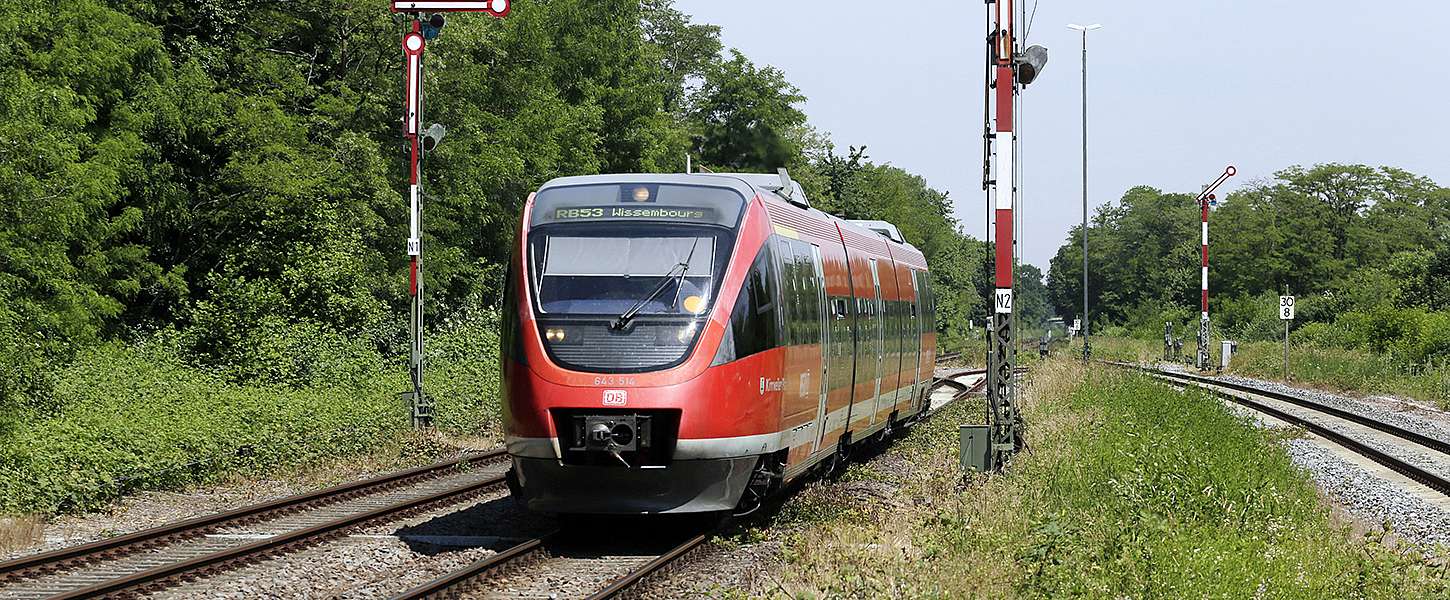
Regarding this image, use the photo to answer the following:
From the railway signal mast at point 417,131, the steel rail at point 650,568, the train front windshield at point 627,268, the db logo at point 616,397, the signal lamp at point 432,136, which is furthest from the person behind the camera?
the signal lamp at point 432,136

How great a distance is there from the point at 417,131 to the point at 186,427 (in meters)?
5.98

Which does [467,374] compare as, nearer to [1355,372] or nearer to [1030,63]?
[1030,63]

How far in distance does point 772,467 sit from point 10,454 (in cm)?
801

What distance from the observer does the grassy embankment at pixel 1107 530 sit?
9062mm

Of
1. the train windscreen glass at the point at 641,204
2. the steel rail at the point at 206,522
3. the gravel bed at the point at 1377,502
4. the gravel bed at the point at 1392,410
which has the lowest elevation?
the gravel bed at the point at 1377,502

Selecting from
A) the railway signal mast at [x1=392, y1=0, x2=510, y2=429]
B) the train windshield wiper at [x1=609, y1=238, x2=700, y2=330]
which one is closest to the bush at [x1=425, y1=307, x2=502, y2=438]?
the railway signal mast at [x1=392, y1=0, x2=510, y2=429]

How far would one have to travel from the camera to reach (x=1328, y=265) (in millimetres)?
85750

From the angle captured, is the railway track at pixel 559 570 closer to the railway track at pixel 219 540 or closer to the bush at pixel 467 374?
the railway track at pixel 219 540

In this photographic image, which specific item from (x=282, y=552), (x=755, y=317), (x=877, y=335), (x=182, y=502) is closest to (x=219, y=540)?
(x=282, y=552)

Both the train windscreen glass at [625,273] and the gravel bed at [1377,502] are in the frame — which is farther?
the gravel bed at [1377,502]

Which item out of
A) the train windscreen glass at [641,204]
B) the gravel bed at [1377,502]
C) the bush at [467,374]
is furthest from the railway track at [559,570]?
the bush at [467,374]

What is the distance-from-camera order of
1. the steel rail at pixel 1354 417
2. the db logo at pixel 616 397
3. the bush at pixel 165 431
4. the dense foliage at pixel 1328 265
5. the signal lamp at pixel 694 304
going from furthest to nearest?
1. the dense foliage at pixel 1328 265
2. the steel rail at pixel 1354 417
3. the bush at pixel 165 431
4. the signal lamp at pixel 694 304
5. the db logo at pixel 616 397

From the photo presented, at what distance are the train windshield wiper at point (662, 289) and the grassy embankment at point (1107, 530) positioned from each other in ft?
7.25

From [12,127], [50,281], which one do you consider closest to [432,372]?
[50,281]
